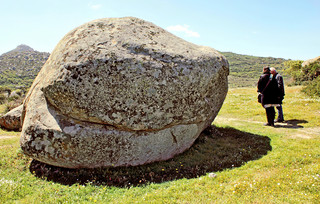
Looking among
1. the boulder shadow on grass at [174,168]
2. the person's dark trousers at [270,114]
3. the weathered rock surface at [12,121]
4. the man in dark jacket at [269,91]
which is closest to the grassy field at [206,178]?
the boulder shadow on grass at [174,168]

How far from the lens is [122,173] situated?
301 inches

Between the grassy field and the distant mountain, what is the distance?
8975 cm

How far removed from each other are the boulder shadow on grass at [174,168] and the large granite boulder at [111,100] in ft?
1.12

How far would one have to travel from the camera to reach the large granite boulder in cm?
754

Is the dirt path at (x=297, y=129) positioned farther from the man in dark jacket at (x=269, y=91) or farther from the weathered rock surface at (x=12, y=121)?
the weathered rock surface at (x=12, y=121)

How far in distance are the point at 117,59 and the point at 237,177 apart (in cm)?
586

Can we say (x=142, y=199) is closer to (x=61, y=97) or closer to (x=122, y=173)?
(x=122, y=173)

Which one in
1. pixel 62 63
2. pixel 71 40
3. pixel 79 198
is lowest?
pixel 79 198

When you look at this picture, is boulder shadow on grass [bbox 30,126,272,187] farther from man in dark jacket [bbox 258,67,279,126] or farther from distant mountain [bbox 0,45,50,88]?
distant mountain [bbox 0,45,50,88]

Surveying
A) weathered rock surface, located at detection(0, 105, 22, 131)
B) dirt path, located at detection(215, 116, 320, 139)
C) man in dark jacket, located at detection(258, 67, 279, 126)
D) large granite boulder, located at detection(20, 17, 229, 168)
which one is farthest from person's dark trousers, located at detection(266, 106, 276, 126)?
weathered rock surface, located at detection(0, 105, 22, 131)

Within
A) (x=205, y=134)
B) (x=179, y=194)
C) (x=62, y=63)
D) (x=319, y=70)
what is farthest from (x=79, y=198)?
(x=319, y=70)

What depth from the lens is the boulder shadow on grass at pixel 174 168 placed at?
23.9 feet

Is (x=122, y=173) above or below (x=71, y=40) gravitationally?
below

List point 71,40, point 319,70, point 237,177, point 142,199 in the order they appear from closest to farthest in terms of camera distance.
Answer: point 142,199 → point 237,177 → point 71,40 → point 319,70
